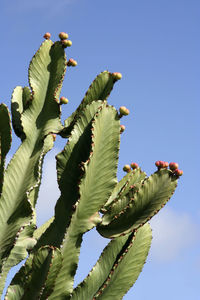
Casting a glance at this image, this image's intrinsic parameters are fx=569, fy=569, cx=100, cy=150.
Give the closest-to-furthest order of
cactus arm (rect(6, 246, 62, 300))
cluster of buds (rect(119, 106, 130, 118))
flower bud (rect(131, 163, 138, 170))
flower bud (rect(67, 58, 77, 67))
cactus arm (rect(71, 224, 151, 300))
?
cactus arm (rect(6, 246, 62, 300)) < cactus arm (rect(71, 224, 151, 300)) < cluster of buds (rect(119, 106, 130, 118)) < flower bud (rect(67, 58, 77, 67)) < flower bud (rect(131, 163, 138, 170))

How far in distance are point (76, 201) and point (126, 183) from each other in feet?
2.16

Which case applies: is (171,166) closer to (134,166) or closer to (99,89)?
(134,166)

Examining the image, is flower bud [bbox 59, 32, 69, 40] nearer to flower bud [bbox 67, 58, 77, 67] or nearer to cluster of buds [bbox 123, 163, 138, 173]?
flower bud [bbox 67, 58, 77, 67]

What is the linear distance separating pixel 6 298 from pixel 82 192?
42.1 inches

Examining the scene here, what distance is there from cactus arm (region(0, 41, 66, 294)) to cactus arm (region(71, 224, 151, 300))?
73 cm

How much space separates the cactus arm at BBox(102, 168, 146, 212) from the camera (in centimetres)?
511

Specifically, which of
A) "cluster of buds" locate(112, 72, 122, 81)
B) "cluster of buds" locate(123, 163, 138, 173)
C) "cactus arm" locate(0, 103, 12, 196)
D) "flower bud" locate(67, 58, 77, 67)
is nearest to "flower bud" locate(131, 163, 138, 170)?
"cluster of buds" locate(123, 163, 138, 173)

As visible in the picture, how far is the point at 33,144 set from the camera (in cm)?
510

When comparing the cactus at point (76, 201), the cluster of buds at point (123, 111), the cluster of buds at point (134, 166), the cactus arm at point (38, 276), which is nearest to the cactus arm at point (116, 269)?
the cactus at point (76, 201)

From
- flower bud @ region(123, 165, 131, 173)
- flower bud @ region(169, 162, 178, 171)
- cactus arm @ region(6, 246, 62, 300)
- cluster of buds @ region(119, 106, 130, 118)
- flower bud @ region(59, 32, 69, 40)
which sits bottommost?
cactus arm @ region(6, 246, 62, 300)

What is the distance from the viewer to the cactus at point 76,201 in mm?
4629

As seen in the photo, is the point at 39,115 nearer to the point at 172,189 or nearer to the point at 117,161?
the point at 117,161

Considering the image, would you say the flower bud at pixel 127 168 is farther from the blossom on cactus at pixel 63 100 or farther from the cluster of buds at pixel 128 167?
the blossom on cactus at pixel 63 100

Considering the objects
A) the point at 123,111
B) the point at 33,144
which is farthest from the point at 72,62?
the point at 33,144
